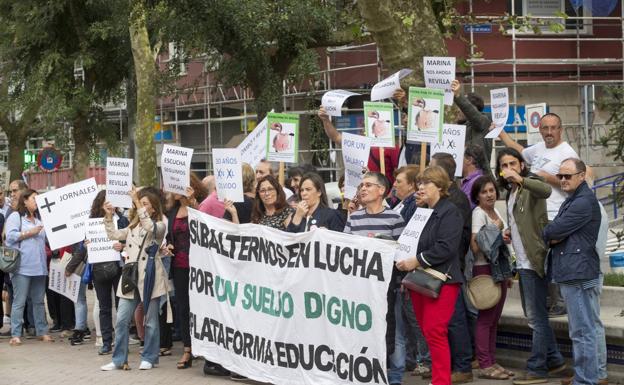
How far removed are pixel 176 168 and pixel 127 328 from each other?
169 cm

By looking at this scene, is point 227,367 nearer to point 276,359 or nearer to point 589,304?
→ point 276,359

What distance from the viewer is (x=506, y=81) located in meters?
25.7

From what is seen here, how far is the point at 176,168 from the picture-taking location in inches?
481

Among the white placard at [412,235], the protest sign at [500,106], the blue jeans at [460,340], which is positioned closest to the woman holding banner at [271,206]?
the white placard at [412,235]

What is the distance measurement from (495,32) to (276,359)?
647 inches

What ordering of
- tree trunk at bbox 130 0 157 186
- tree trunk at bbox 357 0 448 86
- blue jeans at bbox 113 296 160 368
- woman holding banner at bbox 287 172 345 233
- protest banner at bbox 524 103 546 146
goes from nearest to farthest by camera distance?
woman holding banner at bbox 287 172 345 233 → blue jeans at bbox 113 296 160 368 → tree trunk at bbox 357 0 448 86 → protest banner at bbox 524 103 546 146 → tree trunk at bbox 130 0 157 186

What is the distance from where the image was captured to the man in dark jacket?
9.44 metres

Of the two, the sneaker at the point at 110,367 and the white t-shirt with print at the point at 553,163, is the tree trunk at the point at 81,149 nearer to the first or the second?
the sneaker at the point at 110,367

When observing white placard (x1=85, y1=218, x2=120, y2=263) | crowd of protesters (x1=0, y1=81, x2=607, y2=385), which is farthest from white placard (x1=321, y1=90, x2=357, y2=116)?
Result: white placard (x1=85, y1=218, x2=120, y2=263)

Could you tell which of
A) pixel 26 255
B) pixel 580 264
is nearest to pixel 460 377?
pixel 580 264

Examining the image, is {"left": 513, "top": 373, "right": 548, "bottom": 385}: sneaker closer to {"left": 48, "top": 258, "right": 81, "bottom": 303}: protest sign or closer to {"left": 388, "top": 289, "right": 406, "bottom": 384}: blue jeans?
{"left": 388, "top": 289, "right": 406, "bottom": 384}: blue jeans

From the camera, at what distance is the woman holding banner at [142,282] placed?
39.8 ft

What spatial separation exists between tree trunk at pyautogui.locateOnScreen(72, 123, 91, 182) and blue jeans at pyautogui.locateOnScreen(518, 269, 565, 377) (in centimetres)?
1918

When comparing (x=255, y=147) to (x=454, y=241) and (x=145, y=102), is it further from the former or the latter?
(x=145, y=102)
